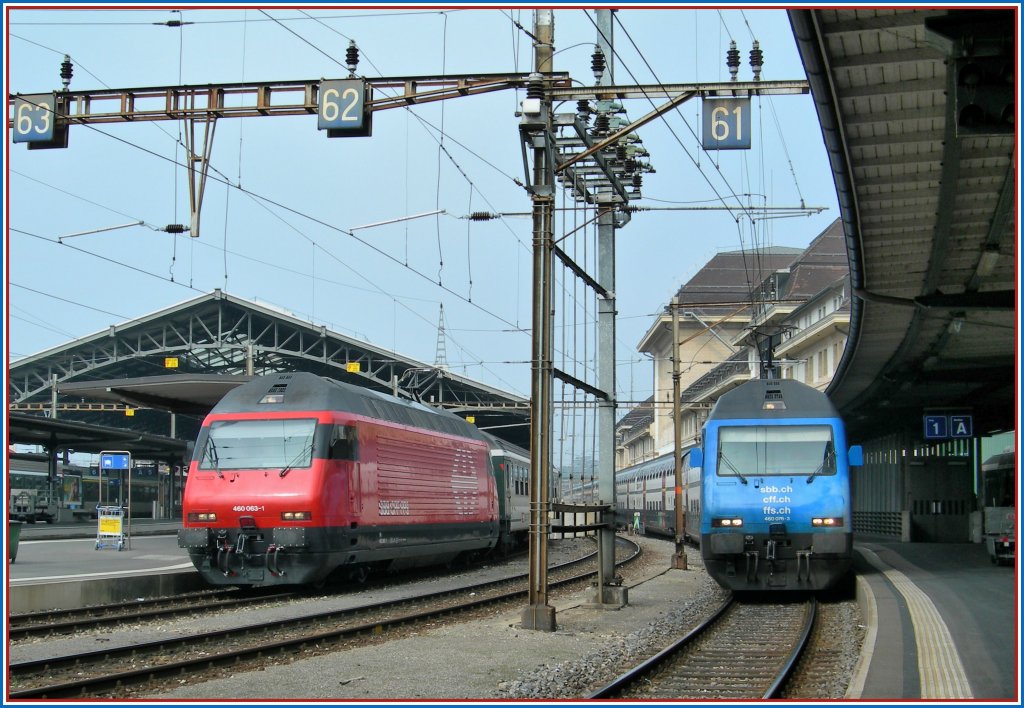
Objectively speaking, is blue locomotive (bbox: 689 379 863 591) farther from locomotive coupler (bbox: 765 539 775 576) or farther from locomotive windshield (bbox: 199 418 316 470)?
locomotive windshield (bbox: 199 418 316 470)

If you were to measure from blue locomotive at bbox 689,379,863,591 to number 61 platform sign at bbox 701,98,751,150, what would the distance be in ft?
16.1

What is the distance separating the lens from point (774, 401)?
17.8 meters

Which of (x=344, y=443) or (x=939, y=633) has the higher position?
(x=344, y=443)

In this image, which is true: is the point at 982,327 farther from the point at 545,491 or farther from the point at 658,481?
the point at 658,481

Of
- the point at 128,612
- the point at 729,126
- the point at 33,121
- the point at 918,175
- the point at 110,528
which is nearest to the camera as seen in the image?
the point at 918,175

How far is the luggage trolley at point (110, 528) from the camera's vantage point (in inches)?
1029

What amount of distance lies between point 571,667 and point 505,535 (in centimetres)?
2031

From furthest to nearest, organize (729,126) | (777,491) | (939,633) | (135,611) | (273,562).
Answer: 1. (273,562)
2. (777,491)
3. (135,611)
4. (729,126)
5. (939,633)

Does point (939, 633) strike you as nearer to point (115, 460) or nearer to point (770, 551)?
point (770, 551)

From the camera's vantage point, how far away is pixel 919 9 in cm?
877

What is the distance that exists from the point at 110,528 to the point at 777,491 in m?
16.1

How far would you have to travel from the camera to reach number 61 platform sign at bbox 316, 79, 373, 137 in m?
15.5

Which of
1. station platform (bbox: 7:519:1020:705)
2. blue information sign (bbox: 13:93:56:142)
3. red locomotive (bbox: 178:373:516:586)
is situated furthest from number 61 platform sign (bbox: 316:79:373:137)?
station platform (bbox: 7:519:1020:705)

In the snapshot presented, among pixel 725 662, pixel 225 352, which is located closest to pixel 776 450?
pixel 725 662
